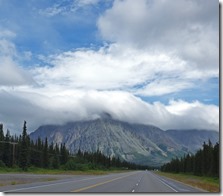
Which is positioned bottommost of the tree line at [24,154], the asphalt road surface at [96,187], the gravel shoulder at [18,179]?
the asphalt road surface at [96,187]

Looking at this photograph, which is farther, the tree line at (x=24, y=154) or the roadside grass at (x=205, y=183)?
the tree line at (x=24, y=154)

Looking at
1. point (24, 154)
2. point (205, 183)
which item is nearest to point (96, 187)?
point (205, 183)

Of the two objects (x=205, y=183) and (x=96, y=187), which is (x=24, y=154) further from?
(x=96, y=187)

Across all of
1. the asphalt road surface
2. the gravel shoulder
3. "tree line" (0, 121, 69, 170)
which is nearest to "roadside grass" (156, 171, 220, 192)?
the asphalt road surface

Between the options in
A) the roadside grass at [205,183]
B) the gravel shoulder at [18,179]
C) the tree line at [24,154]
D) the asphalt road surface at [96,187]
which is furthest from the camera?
the tree line at [24,154]

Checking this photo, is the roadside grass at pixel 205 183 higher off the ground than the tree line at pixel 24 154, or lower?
lower

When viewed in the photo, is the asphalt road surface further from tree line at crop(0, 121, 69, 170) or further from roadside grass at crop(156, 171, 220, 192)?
tree line at crop(0, 121, 69, 170)

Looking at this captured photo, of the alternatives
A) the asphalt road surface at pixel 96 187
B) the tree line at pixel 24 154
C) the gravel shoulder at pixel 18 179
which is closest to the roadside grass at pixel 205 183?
the asphalt road surface at pixel 96 187

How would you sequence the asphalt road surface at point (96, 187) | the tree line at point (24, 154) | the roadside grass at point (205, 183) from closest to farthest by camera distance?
the asphalt road surface at point (96, 187) → the roadside grass at point (205, 183) → the tree line at point (24, 154)

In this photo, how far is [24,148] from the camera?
128 metres

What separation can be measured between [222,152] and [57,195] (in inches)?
442

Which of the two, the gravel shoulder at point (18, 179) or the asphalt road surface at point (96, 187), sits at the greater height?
the gravel shoulder at point (18, 179)

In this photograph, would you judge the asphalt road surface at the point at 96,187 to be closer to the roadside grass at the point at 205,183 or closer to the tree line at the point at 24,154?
the roadside grass at the point at 205,183

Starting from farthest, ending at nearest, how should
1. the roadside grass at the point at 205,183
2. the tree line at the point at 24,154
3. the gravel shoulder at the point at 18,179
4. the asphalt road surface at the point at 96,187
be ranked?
the tree line at the point at 24,154 → the roadside grass at the point at 205,183 → the gravel shoulder at the point at 18,179 → the asphalt road surface at the point at 96,187
